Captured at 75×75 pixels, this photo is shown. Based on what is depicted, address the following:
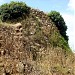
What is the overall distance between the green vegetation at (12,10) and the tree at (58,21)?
193 cm

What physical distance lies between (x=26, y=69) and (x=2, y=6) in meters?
6.50

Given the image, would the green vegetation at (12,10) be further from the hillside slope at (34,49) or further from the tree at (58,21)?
the tree at (58,21)

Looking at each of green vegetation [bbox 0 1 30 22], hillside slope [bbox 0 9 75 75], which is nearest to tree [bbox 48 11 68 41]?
Answer: hillside slope [bbox 0 9 75 75]

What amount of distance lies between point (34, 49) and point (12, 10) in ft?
10.3

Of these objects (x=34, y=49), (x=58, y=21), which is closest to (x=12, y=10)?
(x=58, y=21)

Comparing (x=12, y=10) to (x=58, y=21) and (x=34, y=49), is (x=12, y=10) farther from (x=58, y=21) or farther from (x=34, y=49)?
(x=34, y=49)

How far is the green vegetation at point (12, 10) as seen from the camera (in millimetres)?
16781

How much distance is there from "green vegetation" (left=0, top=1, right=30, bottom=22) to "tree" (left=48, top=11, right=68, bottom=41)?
1.93 meters

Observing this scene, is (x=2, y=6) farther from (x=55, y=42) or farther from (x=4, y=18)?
(x=55, y=42)

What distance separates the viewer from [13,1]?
1747 centimetres

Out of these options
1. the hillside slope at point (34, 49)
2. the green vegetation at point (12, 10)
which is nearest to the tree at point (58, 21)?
the hillside slope at point (34, 49)

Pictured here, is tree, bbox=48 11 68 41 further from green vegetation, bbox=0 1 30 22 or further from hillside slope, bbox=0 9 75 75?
green vegetation, bbox=0 1 30 22

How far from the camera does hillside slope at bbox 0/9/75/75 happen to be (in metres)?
11.5

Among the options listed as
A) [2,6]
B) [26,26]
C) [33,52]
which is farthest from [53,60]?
[2,6]
